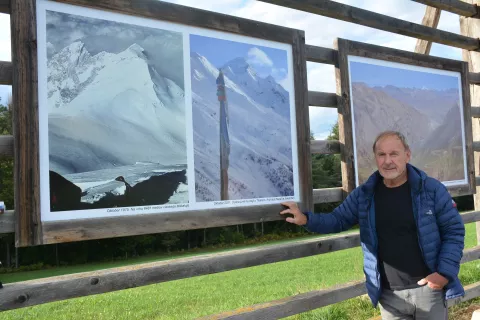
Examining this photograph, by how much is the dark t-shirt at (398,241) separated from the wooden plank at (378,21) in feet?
5.43

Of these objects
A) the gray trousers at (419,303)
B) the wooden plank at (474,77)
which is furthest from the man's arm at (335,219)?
the wooden plank at (474,77)

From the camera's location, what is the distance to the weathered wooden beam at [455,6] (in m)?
4.82

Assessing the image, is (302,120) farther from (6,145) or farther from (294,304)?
(6,145)

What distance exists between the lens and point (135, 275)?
2852 mm

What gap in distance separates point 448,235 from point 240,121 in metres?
1.44

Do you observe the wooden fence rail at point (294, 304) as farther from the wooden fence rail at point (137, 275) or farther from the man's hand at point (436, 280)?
the man's hand at point (436, 280)

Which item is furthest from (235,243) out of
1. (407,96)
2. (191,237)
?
(407,96)

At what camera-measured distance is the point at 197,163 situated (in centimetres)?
307

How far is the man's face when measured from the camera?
2.92 meters

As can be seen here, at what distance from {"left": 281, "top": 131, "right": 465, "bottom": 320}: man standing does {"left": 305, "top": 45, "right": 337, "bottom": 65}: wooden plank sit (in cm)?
114

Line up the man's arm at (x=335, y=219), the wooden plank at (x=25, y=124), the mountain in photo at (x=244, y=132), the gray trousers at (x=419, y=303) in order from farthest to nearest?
the man's arm at (x=335, y=219) < the mountain in photo at (x=244, y=132) < the gray trousers at (x=419, y=303) < the wooden plank at (x=25, y=124)

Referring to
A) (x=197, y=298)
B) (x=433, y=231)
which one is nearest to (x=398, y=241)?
(x=433, y=231)

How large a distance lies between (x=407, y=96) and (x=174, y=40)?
2477 mm

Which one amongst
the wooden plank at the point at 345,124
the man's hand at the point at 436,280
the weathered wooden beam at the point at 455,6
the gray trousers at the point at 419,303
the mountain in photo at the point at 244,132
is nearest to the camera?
the man's hand at the point at 436,280
